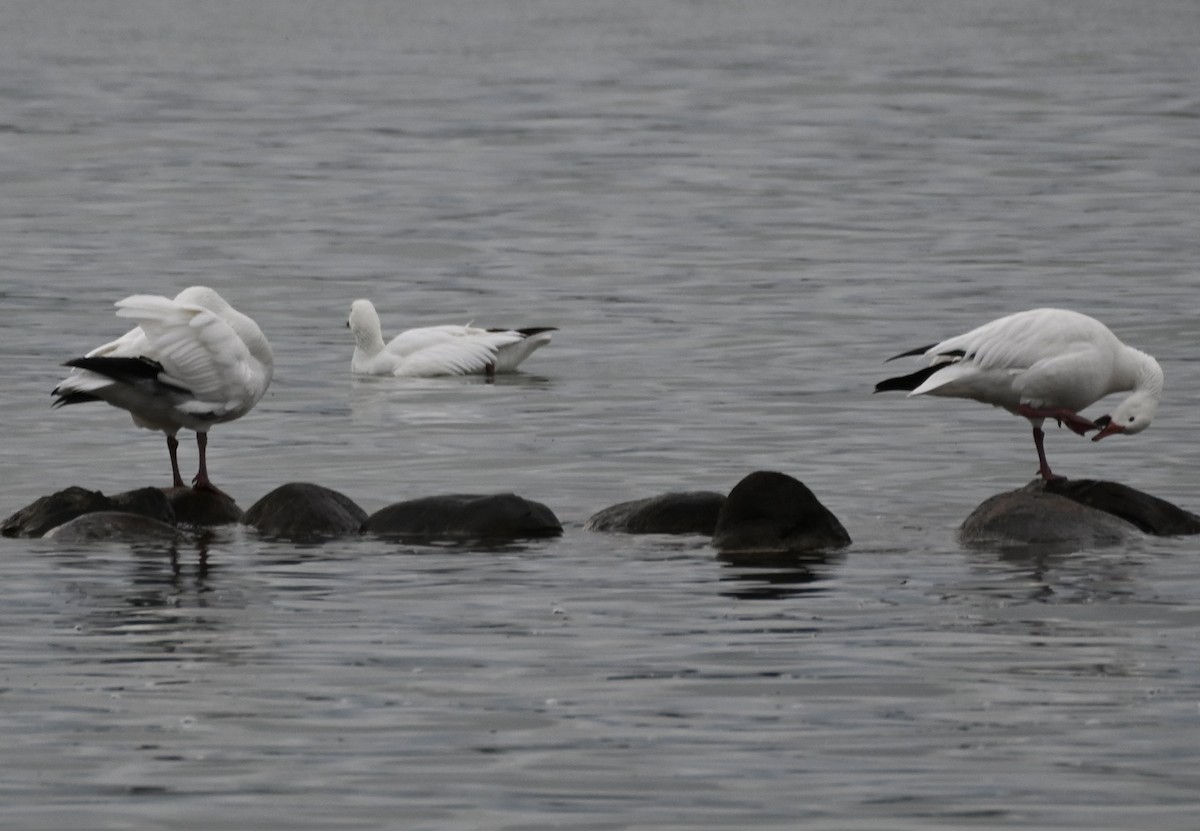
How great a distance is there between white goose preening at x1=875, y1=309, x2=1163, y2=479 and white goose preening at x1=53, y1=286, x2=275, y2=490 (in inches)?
149

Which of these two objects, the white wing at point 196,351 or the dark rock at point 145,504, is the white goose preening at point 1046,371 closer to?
the white wing at point 196,351

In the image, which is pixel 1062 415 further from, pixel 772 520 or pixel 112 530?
pixel 112 530

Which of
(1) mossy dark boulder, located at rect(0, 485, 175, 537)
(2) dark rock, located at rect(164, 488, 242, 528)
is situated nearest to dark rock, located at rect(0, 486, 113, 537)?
(1) mossy dark boulder, located at rect(0, 485, 175, 537)

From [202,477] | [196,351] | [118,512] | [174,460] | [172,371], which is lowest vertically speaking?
[118,512]

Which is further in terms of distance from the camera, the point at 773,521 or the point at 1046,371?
the point at 1046,371

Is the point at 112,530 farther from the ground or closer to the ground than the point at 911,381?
closer to the ground

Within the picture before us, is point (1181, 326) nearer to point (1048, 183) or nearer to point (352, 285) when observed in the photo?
point (352, 285)

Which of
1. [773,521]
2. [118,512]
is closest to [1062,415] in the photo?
[773,521]

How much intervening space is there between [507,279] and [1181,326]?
9085 millimetres

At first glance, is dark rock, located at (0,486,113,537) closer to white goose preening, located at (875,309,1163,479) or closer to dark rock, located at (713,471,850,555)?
dark rock, located at (713,471,850,555)

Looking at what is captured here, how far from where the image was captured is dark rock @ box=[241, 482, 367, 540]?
13352 millimetres

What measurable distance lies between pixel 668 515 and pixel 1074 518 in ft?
7.26

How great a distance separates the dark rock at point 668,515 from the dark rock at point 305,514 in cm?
137

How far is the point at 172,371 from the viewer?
1396 cm
